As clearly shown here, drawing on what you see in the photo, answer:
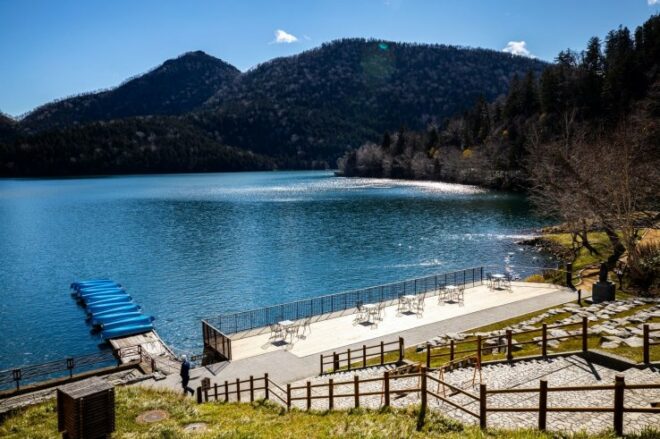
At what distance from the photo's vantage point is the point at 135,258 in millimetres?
61906

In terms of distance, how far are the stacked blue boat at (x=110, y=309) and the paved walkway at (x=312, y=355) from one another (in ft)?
42.9

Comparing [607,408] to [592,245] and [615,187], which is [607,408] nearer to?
[615,187]

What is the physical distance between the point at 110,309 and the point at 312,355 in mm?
23088

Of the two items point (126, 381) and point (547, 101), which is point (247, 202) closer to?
point (547, 101)

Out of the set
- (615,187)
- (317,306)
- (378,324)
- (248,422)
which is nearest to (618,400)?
(248,422)

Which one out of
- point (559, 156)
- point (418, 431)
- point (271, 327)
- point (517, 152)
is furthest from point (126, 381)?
point (517, 152)

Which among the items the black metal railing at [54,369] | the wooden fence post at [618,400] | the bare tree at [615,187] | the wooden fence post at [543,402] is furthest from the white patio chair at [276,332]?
the bare tree at [615,187]

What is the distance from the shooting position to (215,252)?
63.8 metres

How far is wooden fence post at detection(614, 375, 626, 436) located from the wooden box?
11.0 m

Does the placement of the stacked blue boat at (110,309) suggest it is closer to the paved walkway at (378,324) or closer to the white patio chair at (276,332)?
the paved walkway at (378,324)

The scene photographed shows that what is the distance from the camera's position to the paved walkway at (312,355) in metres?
22.9

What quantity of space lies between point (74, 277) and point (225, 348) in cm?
3547

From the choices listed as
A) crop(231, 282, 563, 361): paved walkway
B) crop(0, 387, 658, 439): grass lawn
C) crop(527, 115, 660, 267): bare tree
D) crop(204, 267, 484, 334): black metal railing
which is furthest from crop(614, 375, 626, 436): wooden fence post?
crop(527, 115, 660, 267): bare tree

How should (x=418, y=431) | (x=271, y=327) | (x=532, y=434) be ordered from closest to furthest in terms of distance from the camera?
(x=532, y=434)
(x=418, y=431)
(x=271, y=327)
